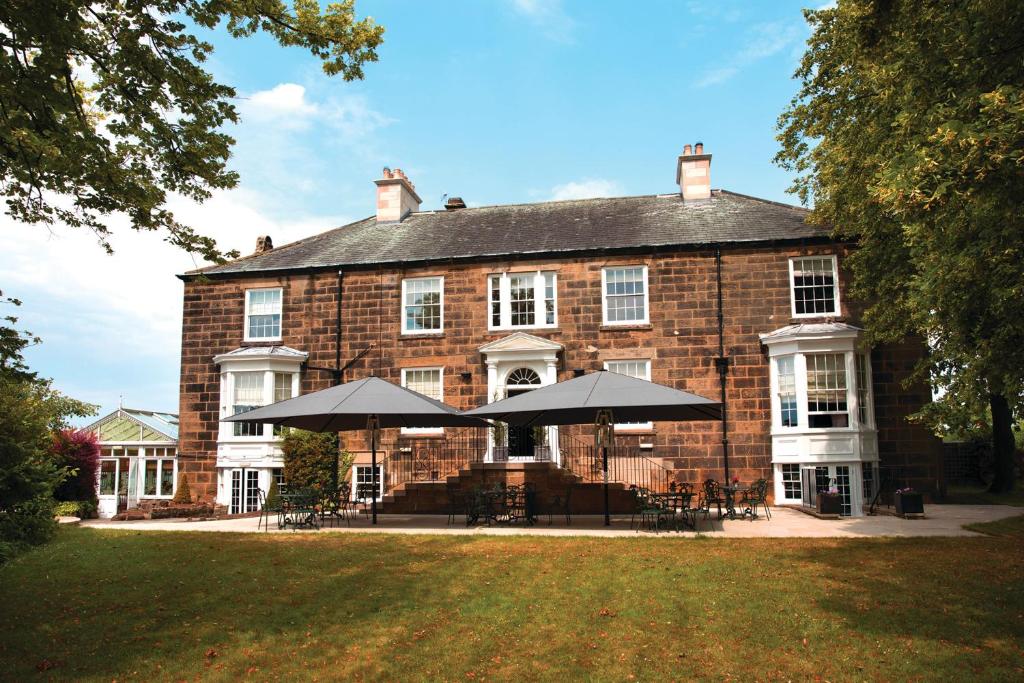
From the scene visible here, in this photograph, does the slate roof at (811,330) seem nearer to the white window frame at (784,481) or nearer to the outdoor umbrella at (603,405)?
the white window frame at (784,481)

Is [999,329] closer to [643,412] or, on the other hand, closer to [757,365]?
[643,412]

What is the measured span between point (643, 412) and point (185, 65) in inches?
385

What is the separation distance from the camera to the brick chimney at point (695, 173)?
23391mm

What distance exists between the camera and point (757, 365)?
19812 mm

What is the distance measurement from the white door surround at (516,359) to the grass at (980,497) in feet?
35.1

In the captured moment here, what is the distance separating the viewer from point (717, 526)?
14.7 metres

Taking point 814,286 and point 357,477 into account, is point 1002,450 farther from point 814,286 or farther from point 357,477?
point 357,477

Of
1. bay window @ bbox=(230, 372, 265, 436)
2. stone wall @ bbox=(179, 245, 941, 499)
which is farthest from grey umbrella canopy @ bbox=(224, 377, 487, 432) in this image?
bay window @ bbox=(230, 372, 265, 436)

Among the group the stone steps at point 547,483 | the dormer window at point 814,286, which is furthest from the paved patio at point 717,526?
the dormer window at point 814,286

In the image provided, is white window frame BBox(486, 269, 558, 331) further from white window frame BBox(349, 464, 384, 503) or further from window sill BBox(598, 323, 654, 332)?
white window frame BBox(349, 464, 384, 503)

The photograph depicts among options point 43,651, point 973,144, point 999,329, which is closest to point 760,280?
point 999,329

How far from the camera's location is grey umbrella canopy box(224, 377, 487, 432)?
46.5ft

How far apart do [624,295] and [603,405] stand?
7.93 m

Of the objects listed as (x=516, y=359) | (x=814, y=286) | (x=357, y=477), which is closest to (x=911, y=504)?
(x=814, y=286)
